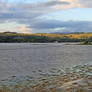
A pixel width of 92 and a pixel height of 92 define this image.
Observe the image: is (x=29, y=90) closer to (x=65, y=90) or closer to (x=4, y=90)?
(x=4, y=90)

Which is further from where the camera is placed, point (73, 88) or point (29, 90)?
point (29, 90)

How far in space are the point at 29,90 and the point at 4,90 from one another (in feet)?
6.68

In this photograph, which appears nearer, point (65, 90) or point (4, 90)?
point (65, 90)

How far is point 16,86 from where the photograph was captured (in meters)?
17.0

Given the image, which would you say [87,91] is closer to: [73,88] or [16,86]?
[73,88]

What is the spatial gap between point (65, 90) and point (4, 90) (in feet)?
16.9

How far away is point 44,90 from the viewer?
1505 centimetres

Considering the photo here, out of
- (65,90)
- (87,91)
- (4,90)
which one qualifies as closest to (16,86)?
(4,90)

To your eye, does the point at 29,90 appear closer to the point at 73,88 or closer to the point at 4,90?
the point at 4,90

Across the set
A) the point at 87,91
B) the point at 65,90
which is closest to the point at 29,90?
the point at 65,90

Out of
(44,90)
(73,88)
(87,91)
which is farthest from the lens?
(44,90)

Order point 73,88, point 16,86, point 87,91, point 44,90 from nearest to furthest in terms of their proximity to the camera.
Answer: point 87,91, point 73,88, point 44,90, point 16,86

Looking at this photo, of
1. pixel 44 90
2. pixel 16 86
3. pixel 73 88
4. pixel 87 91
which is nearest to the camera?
pixel 87 91

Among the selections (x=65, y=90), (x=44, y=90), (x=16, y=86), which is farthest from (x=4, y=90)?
Answer: (x=65, y=90)
